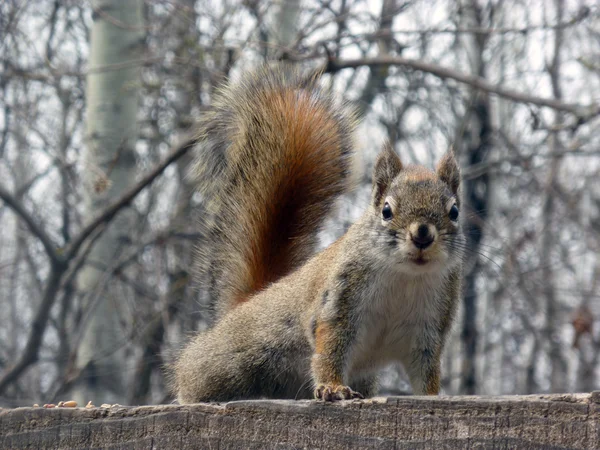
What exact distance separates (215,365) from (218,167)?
0.66 m

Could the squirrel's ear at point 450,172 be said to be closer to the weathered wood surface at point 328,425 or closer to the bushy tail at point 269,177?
the bushy tail at point 269,177

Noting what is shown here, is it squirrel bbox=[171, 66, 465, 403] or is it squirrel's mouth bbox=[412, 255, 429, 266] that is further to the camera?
squirrel bbox=[171, 66, 465, 403]

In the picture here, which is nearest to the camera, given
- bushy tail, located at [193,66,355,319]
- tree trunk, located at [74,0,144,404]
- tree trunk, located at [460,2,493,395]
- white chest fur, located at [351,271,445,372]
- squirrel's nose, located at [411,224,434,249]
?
squirrel's nose, located at [411,224,434,249]

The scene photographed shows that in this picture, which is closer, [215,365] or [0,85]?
[215,365]

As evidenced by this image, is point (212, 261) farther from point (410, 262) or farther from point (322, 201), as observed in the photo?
point (410, 262)

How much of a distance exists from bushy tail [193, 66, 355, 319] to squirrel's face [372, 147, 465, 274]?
0.42 metres

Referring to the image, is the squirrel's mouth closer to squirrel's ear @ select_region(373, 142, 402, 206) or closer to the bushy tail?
squirrel's ear @ select_region(373, 142, 402, 206)

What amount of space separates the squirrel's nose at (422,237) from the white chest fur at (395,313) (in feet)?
0.67

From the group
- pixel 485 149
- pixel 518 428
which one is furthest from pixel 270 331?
pixel 485 149

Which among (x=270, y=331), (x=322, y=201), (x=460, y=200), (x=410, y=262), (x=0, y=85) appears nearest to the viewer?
(x=410, y=262)

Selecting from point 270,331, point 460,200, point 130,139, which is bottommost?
point 270,331

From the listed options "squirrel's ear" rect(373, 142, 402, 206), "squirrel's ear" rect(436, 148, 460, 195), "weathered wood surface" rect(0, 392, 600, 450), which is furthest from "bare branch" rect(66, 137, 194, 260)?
"weathered wood surface" rect(0, 392, 600, 450)

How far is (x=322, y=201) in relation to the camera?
2521 millimetres

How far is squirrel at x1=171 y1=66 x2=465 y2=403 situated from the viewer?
6.66 ft
